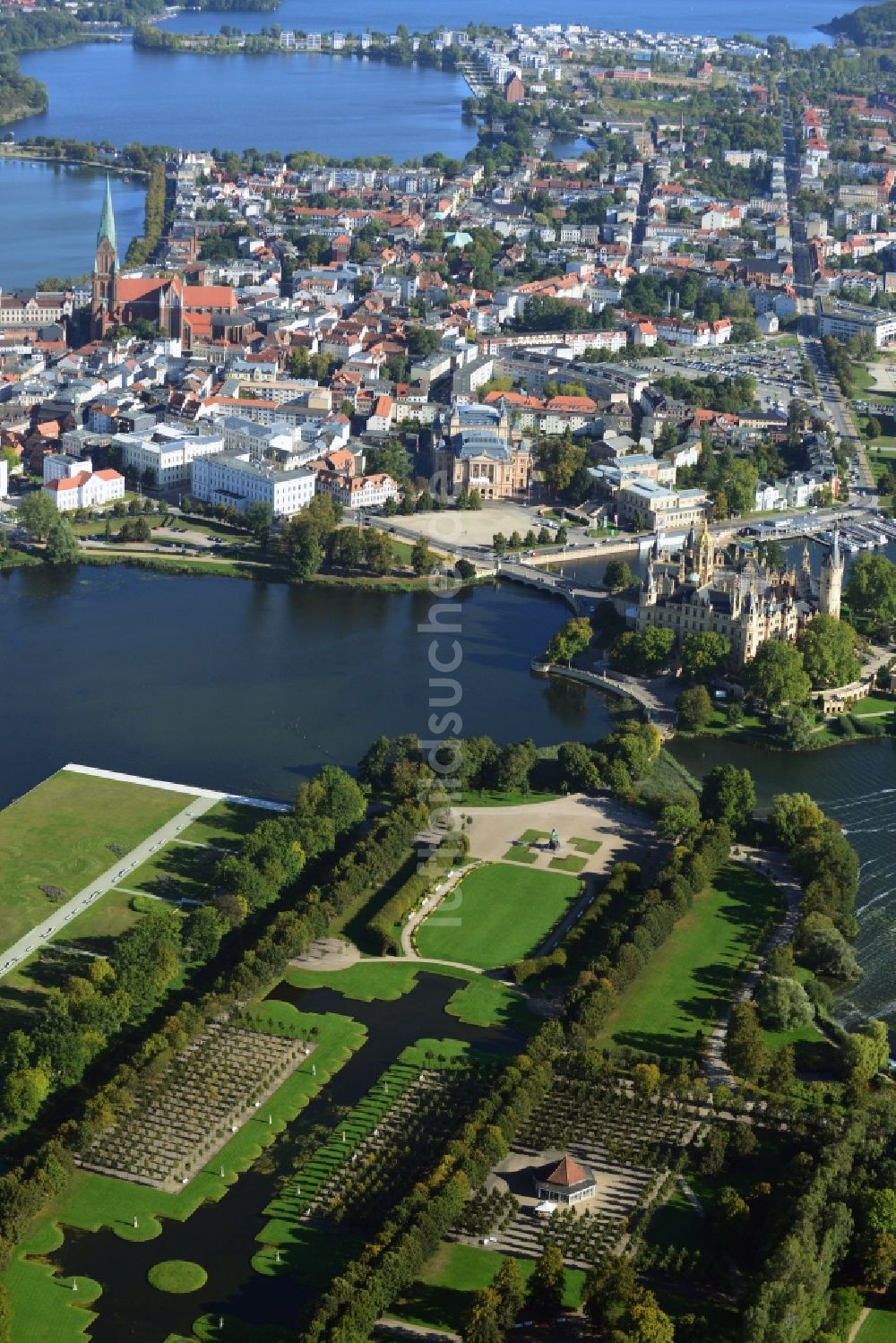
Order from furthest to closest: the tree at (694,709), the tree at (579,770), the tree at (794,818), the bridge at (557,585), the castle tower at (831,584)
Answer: the bridge at (557,585)
the castle tower at (831,584)
the tree at (694,709)
the tree at (579,770)
the tree at (794,818)

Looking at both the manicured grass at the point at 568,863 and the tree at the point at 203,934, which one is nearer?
the tree at the point at 203,934

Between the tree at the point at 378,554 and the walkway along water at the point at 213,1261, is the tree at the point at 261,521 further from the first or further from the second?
the walkway along water at the point at 213,1261

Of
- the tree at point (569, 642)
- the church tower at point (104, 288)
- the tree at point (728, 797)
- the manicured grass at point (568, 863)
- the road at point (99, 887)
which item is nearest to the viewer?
the road at point (99, 887)

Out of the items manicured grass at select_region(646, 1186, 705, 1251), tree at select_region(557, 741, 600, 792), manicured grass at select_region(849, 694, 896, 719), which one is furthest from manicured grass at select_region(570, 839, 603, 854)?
manicured grass at select_region(646, 1186, 705, 1251)

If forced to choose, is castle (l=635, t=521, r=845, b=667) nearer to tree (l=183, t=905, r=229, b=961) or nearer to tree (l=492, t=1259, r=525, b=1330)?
tree (l=183, t=905, r=229, b=961)

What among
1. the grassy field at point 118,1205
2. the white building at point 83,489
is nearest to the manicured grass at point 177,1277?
the grassy field at point 118,1205

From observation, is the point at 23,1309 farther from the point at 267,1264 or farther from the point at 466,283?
the point at 466,283

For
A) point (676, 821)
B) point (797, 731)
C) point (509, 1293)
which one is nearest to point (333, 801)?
point (676, 821)

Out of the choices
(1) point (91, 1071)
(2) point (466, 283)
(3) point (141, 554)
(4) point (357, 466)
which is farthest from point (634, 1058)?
(2) point (466, 283)
